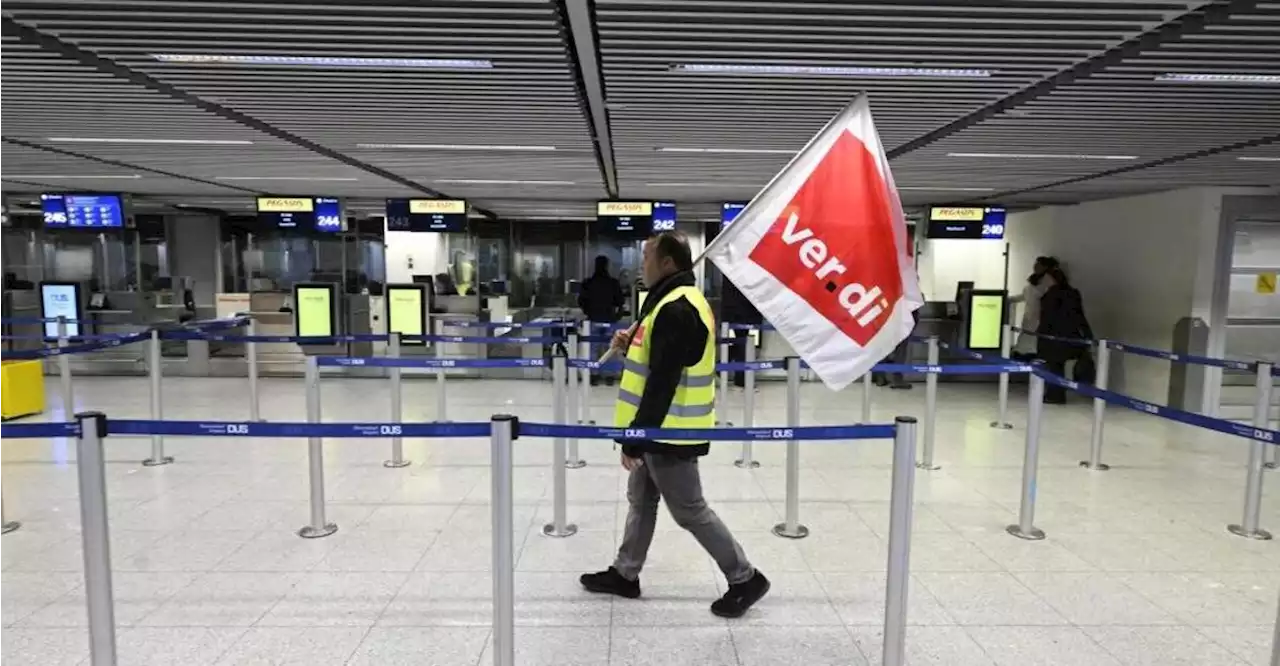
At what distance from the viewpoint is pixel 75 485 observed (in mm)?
5750

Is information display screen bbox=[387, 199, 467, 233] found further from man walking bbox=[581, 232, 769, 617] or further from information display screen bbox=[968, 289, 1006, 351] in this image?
man walking bbox=[581, 232, 769, 617]

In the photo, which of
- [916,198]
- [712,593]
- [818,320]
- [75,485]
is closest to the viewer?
[818,320]

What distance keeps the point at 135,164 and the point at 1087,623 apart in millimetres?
9550

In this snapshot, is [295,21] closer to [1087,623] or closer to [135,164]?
[1087,623]

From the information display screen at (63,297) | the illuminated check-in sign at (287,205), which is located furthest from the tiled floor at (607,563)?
the information display screen at (63,297)

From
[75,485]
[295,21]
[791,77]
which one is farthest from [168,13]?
[75,485]

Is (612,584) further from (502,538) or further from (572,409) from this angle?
(572,409)

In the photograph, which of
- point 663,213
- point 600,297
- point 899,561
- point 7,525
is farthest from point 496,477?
point 663,213

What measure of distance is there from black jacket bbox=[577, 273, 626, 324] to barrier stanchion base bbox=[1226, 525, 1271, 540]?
292 inches

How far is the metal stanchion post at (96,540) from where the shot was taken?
277 centimetres

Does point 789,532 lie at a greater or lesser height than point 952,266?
lesser

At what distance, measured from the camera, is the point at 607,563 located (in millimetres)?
4297

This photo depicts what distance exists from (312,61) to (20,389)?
714 centimetres

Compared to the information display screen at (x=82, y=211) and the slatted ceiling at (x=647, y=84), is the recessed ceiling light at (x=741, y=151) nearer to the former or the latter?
the slatted ceiling at (x=647, y=84)
